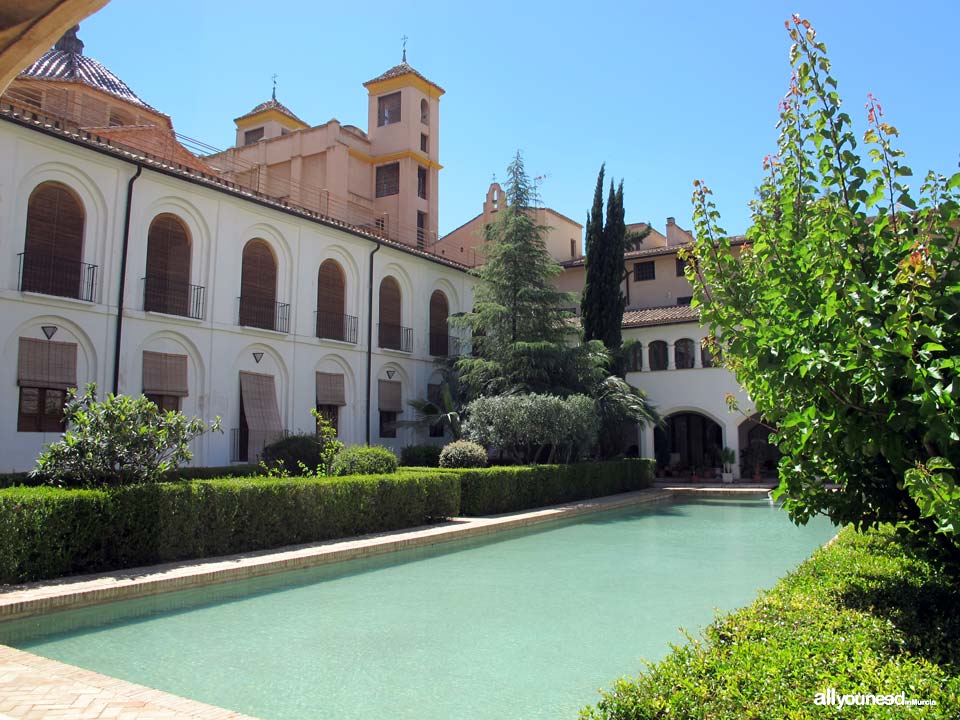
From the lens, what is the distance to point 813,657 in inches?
147

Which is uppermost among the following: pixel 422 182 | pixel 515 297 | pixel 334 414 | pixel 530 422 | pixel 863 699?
pixel 422 182

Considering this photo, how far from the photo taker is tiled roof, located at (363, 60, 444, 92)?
36.6m

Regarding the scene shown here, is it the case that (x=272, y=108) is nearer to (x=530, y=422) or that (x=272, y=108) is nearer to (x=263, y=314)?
(x=263, y=314)

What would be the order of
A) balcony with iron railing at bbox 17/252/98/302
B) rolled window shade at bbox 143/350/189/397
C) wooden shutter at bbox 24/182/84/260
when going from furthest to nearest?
rolled window shade at bbox 143/350/189/397 → wooden shutter at bbox 24/182/84/260 → balcony with iron railing at bbox 17/252/98/302

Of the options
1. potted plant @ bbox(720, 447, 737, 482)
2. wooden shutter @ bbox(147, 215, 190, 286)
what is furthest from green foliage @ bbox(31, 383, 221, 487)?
potted plant @ bbox(720, 447, 737, 482)

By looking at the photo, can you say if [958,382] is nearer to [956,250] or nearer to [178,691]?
[956,250]

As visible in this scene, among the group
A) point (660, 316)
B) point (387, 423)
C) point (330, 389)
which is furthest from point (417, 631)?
point (660, 316)

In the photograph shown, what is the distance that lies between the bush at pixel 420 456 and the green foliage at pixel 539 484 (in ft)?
14.4

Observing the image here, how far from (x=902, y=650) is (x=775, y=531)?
1230cm

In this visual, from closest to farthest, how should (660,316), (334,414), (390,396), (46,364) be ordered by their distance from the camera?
(46,364)
(334,414)
(390,396)
(660,316)

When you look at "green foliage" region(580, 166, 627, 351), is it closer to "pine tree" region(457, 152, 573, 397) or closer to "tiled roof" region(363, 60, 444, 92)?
"pine tree" region(457, 152, 573, 397)

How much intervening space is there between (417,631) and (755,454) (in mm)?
22730

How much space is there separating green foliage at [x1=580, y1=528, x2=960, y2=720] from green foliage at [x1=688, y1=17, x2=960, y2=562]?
65cm

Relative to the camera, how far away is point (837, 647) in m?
3.96
